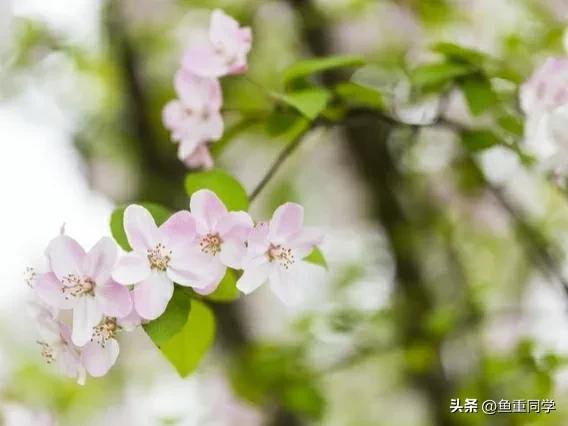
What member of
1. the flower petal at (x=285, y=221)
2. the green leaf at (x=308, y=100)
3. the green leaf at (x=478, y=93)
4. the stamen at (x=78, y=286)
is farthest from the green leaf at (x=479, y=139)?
the stamen at (x=78, y=286)

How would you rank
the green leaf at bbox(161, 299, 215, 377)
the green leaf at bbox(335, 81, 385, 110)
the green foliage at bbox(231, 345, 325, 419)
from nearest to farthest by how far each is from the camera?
the green leaf at bbox(161, 299, 215, 377) → the green leaf at bbox(335, 81, 385, 110) → the green foliage at bbox(231, 345, 325, 419)

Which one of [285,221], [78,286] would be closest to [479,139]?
[285,221]

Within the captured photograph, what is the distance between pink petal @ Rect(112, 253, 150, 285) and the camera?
411 millimetres

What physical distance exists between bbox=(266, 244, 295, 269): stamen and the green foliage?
1.29ft

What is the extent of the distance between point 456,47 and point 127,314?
34cm

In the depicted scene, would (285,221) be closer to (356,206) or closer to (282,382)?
(282,382)

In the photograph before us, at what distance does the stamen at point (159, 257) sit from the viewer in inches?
16.2

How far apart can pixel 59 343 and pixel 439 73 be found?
0.33 metres

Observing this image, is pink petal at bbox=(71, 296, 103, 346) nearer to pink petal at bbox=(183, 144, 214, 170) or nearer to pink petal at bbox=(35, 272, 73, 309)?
pink petal at bbox=(35, 272, 73, 309)

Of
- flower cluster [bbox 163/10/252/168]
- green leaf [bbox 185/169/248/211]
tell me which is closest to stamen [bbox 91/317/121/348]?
green leaf [bbox 185/169/248/211]

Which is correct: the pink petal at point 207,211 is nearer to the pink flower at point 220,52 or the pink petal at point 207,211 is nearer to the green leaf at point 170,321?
the green leaf at point 170,321

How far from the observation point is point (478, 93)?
2.00 feet

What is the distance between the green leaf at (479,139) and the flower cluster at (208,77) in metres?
0.19

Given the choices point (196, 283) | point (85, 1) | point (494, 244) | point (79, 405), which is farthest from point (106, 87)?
point (196, 283)
